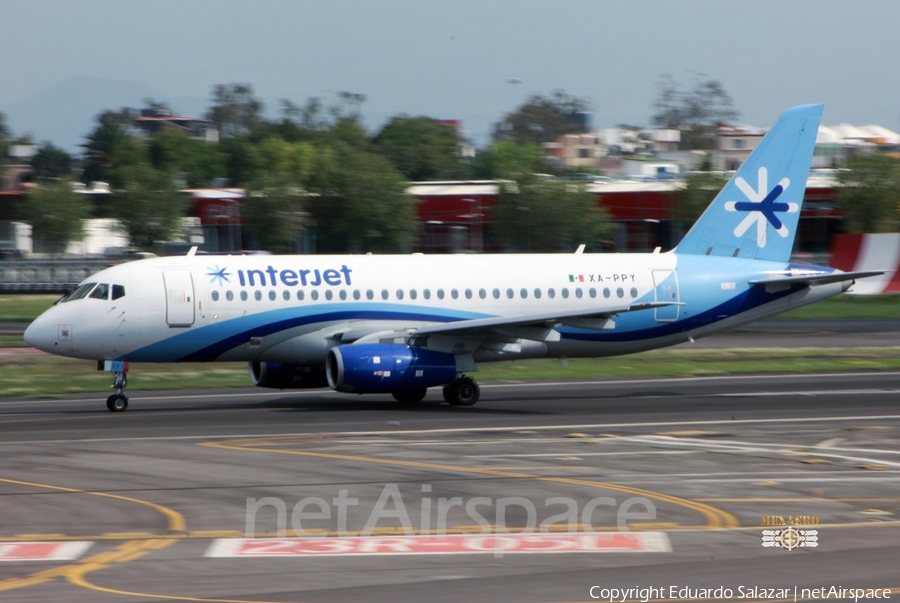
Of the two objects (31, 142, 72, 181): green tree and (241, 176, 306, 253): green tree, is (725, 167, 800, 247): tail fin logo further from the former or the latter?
(31, 142, 72, 181): green tree

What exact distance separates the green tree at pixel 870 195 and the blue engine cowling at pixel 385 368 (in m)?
60.8

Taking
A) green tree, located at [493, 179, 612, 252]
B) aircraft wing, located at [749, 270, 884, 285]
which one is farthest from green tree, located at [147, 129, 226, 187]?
aircraft wing, located at [749, 270, 884, 285]

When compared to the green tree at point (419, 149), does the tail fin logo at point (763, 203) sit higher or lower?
lower

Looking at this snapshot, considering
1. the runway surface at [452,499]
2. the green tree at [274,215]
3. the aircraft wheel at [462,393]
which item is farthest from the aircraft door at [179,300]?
the green tree at [274,215]

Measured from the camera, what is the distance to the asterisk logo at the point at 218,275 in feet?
88.1

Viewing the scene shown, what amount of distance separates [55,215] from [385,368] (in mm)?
77743

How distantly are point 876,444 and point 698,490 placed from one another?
5964 millimetres

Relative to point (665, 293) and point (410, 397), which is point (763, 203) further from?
point (410, 397)

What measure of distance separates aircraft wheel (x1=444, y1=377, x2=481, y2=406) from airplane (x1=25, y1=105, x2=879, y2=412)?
3cm

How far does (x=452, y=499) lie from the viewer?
51.0 ft

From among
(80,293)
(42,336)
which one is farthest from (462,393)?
(42,336)

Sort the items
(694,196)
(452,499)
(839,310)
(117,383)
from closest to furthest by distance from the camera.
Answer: (452,499) → (117,383) → (839,310) → (694,196)

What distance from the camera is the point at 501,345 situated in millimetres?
27219

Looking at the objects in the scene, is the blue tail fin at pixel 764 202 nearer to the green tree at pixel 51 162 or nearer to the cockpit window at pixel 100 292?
the cockpit window at pixel 100 292
